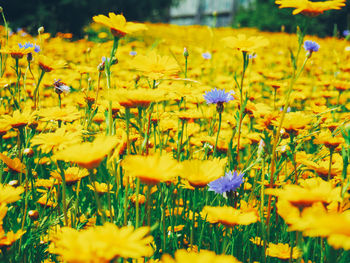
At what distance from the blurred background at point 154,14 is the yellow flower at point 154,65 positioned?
0.20 metres

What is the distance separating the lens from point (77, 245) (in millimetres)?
385

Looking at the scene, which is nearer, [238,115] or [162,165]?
[162,165]

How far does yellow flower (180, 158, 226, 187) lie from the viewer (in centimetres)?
62

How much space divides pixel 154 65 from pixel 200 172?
30cm

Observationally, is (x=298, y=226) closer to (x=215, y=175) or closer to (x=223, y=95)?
(x=215, y=175)

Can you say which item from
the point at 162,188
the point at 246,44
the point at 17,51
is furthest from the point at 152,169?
the point at 17,51

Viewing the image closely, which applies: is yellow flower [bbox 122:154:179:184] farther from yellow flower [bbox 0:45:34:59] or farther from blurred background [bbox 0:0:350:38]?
yellow flower [bbox 0:45:34:59]

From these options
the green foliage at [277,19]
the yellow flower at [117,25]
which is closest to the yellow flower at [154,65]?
the yellow flower at [117,25]

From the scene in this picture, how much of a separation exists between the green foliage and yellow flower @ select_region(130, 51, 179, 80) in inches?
283

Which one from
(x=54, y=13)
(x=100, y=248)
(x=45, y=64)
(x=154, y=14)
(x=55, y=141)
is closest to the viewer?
(x=100, y=248)

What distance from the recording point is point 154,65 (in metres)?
0.82

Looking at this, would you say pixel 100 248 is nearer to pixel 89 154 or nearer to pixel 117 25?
pixel 89 154

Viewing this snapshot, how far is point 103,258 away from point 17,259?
1.22 ft

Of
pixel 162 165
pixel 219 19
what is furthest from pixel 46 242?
pixel 219 19
